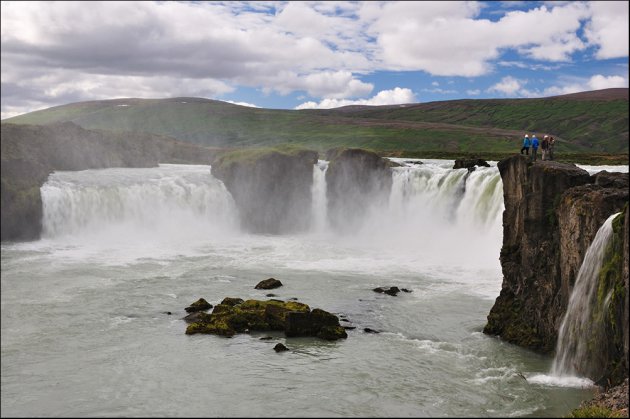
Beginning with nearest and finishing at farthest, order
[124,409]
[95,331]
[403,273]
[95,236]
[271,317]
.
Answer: [124,409] < [95,331] < [271,317] < [403,273] < [95,236]

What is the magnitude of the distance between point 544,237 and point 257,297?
56.0ft

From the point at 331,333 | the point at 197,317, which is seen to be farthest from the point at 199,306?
the point at 331,333

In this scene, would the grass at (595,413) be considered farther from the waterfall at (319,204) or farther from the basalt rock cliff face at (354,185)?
the waterfall at (319,204)

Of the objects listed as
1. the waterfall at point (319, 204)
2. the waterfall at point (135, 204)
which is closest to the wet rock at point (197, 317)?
the waterfall at point (135, 204)

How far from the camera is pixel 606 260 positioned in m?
21.4

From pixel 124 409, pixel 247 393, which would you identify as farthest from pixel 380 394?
pixel 124 409

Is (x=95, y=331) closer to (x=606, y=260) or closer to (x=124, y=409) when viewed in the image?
(x=124, y=409)

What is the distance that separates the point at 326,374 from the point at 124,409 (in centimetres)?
801

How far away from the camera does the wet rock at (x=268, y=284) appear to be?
1517 inches

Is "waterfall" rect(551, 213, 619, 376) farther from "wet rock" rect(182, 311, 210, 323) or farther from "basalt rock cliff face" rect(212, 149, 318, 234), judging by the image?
"basalt rock cliff face" rect(212, 149, 318, 234)

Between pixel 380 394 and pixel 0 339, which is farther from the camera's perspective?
pixel 380 394

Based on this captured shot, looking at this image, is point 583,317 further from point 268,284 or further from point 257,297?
point 268,284

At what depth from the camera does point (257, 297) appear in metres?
36.1

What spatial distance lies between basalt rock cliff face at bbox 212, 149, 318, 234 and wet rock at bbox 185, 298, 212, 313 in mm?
35598
